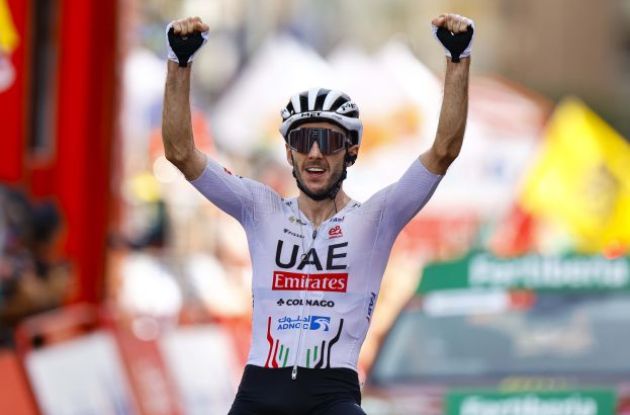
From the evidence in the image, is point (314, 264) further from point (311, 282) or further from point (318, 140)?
point (318, 140)

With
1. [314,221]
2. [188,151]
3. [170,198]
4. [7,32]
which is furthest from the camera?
[170,198]

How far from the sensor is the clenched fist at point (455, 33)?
6855 mm

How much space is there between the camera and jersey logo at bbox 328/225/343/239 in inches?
275

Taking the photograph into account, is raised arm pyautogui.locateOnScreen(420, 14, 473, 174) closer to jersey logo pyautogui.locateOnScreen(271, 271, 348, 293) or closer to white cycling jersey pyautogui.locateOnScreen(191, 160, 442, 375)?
white cycling jersey pyautogui.locateOnScreen(191, 160, 442, 375)

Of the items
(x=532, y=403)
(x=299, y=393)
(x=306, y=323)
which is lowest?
(x=299, y=393)

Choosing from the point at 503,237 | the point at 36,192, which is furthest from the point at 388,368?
the point at 503,237

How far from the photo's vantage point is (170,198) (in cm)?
3372

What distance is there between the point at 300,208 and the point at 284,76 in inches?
762

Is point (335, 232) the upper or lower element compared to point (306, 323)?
upper

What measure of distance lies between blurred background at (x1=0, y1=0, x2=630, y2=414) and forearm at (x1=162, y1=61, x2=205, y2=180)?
359 centimetres

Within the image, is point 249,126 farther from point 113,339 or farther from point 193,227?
point 113,339

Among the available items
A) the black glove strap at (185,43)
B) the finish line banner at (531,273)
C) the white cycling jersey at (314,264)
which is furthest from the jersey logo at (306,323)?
the finish line banner at (531,273)

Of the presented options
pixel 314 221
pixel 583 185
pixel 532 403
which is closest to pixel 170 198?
pixel 583 185

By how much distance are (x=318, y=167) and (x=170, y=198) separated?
26.9 meters
